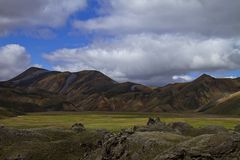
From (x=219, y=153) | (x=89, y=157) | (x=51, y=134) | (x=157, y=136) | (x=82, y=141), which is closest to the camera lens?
(x=219, y=153)

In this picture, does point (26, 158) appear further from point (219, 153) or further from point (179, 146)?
point (219, 153)

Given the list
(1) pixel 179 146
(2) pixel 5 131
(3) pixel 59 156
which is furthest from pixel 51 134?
(1) pixel 179 146

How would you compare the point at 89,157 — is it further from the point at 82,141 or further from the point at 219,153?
the point at 219,153

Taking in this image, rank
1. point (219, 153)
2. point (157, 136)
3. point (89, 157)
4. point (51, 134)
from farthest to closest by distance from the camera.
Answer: point (51, 134) < point (89, 157) < point (157, 136) < point (219, 153)

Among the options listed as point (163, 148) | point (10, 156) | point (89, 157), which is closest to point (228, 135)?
point (163, 148)

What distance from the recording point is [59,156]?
5381 cm

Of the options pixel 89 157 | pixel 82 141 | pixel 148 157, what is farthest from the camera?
pixel 82 141

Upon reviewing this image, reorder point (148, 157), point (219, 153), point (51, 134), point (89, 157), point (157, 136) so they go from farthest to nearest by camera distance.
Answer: point (51, 134) → point (89, 157) → point (157, 136) → point (148, 157) → point (219, 153)

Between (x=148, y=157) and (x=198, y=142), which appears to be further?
(x=148, y=157)

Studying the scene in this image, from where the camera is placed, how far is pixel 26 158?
53.1 m

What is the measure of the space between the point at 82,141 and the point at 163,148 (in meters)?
18.7

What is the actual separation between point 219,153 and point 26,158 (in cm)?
2641

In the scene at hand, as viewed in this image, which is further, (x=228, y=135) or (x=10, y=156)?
(x=10, y=156)

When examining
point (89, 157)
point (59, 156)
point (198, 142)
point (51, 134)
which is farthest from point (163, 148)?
point (51, 134)
